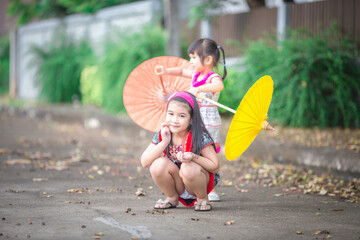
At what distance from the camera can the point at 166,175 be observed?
172 inches

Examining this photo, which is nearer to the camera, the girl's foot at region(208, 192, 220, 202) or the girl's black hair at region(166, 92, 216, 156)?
the girl's black hair at region(166, 92, 216, 156)

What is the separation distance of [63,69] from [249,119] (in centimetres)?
1267

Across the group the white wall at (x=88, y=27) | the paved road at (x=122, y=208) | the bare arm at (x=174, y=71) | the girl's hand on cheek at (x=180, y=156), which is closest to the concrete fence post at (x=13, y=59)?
the white wall at (x=88, y=27)

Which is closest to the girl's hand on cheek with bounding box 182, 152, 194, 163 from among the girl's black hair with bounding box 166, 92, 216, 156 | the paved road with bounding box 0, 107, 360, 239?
the girl's black hair with bounding box 166, 92, 216, 156

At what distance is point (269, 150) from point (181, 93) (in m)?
3.70

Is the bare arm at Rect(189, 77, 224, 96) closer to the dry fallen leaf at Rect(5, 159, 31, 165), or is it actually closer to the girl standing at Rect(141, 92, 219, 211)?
the girl standing at Rect(141, 92, 219, 211)

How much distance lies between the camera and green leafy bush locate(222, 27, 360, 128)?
8.31 metres

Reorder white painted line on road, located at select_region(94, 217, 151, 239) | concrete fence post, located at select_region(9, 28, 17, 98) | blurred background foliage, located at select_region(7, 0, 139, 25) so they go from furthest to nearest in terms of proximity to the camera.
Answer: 1. concrete fence post, located at select_region(9, 28, 17, 98)
2. blurred background foliage, located at select_region(7, 0, 139, 25)
3. white painted line on road, located at select_region(94, 217, 151, 239)

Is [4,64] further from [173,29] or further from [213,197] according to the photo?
[213,197]

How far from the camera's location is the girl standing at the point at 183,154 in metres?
4.32

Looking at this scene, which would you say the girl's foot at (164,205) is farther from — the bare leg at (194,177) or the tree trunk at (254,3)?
the tree trunk at (254,3)

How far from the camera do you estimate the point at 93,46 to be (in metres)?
15.7

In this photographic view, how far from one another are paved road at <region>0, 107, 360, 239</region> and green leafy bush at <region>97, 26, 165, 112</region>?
12.2ft

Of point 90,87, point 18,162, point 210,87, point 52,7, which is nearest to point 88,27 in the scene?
point 90,87
